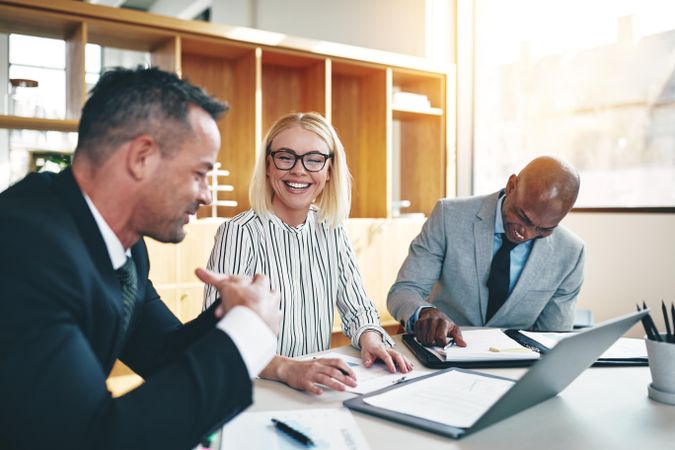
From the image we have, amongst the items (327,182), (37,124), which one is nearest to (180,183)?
(327,182)

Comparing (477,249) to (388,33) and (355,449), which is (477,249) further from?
(388,33)

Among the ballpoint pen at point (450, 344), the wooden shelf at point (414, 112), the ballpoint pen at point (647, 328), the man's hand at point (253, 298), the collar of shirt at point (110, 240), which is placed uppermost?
the wooden shelf at point (414, 112)

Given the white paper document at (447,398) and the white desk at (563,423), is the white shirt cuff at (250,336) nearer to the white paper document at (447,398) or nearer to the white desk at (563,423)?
the white desk at (563,423)

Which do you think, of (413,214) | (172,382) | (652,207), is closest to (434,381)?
(172,382)

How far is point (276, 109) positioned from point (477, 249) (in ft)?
8.02

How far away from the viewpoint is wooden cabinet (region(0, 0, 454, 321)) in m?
3.25

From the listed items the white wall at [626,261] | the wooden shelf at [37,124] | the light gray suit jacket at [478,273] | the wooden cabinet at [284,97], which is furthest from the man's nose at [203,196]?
the white wall at [626,261]

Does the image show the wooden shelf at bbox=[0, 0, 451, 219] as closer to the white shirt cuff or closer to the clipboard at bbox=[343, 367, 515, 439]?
the clipboard at bbox=[343, 367, 515, 439]

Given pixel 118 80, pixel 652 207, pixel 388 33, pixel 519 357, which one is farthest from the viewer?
pixel 388 33

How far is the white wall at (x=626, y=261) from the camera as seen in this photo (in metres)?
3.17

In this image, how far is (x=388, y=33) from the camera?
4.74 meters

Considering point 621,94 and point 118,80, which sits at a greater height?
point 621,94

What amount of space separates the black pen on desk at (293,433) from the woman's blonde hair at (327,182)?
1.04 metres

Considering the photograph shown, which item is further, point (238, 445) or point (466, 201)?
point (466, 201)
